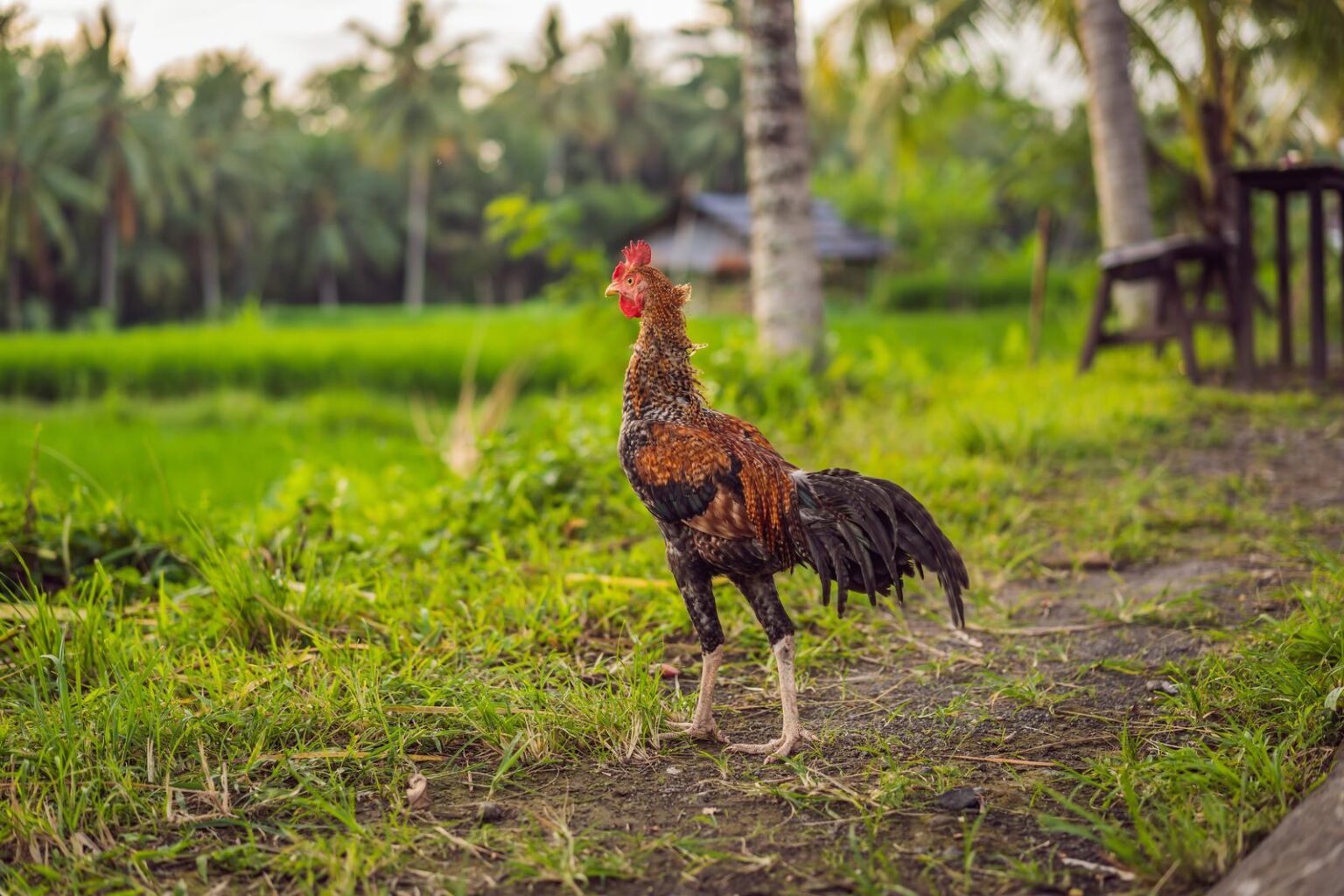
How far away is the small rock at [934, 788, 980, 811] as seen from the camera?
91.4 inches

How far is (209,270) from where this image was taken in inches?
1820

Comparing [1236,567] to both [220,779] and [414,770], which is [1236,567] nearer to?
[414,770]

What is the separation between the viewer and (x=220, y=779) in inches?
95.5

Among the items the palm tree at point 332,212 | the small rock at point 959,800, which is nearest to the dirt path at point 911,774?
the small rock at point 959,800

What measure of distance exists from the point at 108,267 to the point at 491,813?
44635mm

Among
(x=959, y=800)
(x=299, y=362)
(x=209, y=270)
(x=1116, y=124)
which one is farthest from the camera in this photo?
(x=209, y=270)

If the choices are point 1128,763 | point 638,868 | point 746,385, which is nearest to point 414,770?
point 638,868

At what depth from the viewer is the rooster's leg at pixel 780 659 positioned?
2.62 metres

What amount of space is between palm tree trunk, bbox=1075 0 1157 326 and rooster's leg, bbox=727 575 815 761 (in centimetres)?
721

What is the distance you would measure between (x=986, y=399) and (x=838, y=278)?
2534 cm

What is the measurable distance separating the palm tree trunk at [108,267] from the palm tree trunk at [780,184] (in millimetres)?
37890

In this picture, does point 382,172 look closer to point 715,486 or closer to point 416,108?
point 416,108

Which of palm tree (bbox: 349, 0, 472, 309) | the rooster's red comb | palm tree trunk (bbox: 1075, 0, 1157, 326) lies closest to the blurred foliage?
palm tree (bbox: 349, 0, 472, 309)

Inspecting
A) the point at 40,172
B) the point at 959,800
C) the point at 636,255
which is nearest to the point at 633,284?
the point at 636,255
